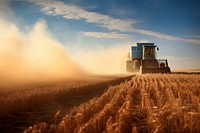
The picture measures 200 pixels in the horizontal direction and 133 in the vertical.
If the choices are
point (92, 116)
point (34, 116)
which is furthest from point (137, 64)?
point (92, 116)

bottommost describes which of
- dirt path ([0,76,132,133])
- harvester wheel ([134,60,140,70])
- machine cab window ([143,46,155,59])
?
dirt path ([0,76,132,133])

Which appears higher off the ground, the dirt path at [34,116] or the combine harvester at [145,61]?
the combine harvester at [145,61]

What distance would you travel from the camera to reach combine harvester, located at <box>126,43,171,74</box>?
3741cm

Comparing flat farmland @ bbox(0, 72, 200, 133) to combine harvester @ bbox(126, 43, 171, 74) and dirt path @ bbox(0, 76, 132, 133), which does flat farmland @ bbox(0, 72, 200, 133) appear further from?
combine harvester @ bbox(126, 43, 171, 74)

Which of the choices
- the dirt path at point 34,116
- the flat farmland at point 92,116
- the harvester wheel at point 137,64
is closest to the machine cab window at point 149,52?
the harvester wheel at point 137,64

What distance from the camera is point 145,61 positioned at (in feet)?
127

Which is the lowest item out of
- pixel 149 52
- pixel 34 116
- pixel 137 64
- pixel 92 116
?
pixel 34 116

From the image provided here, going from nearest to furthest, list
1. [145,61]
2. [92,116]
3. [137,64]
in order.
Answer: [92,116]
[145,61]
[137,64]

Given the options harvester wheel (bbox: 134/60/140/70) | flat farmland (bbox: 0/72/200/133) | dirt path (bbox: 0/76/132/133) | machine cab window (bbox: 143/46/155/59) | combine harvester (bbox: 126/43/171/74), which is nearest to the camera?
flat farmland (bbox: 0/72/200/133)

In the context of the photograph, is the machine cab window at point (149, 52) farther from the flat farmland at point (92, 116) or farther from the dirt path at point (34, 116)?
the dirt path at point (34, 116)

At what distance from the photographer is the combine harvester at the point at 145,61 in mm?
37406

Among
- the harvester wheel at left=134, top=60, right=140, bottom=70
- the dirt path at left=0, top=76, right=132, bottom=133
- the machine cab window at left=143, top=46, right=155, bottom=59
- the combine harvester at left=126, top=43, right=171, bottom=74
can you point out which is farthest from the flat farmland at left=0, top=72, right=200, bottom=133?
the harvester wheel at left=134, top=60, right=140, bottom=70

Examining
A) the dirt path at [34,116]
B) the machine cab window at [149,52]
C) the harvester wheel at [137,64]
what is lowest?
the dirt path at [34,116]

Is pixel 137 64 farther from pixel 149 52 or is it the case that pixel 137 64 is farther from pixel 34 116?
pixel 34 116
